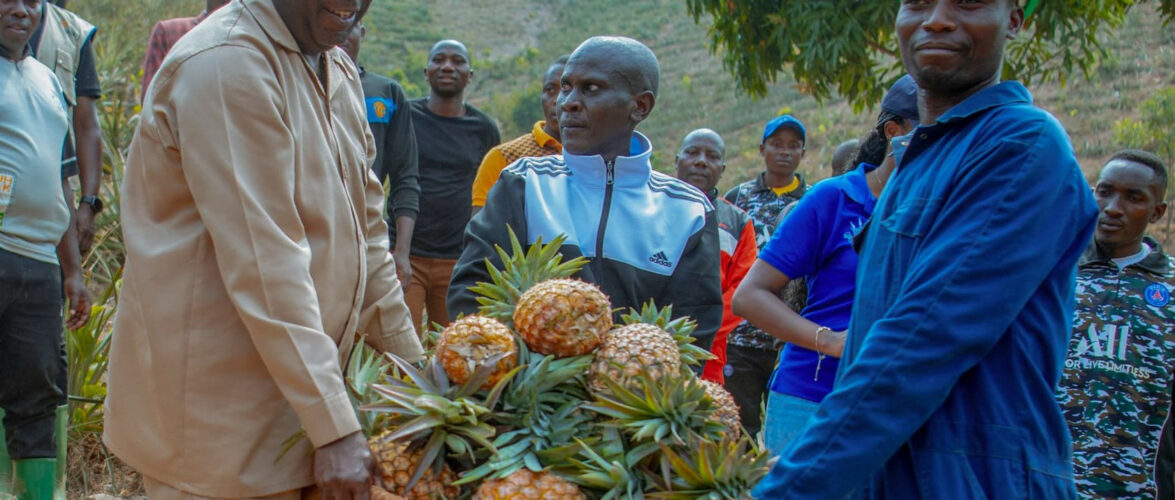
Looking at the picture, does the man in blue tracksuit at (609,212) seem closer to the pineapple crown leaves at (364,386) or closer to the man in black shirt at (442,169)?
the pineapple crown leaves at (364,386)

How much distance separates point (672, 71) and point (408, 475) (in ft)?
124

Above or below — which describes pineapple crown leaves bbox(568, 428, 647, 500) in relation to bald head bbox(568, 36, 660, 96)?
below

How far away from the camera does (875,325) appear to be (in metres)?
1.91

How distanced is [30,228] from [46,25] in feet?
3.85

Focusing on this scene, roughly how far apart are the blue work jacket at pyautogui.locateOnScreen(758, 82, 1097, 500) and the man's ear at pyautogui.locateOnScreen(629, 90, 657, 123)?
5.48 ft

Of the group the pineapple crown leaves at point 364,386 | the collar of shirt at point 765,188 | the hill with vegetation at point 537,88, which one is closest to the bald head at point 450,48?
the collar of shirt at point 765,188

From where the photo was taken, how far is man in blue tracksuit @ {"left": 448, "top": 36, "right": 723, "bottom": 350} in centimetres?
321

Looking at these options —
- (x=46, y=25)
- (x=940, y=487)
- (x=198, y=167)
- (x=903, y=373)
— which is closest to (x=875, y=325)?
(x=903, y=373)

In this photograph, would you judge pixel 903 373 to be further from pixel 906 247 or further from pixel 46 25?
pixel 46 25

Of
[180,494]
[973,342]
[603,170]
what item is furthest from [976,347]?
[180,494]

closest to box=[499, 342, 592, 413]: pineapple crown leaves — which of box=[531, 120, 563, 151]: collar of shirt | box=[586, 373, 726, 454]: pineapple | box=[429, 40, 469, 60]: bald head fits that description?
box=[586, 373, 726, 454]: pineapple

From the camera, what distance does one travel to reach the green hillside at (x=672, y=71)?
82.1 ft

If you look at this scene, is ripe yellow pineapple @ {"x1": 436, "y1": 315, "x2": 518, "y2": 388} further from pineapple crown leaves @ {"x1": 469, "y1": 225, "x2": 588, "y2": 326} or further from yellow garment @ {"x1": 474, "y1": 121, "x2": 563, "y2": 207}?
yellow garment @ {"x1": 474, "y1": 121, "x2": 563, "y2": 207}

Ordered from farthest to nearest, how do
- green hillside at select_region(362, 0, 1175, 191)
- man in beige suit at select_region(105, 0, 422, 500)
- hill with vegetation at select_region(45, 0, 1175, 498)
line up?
green hillside at select_region(362, 0, 1175, 191)
hill with vegetation at select_region(45, 0, 1175, 498)
man in beige suit at select_region(105, 0, 422, 500)
